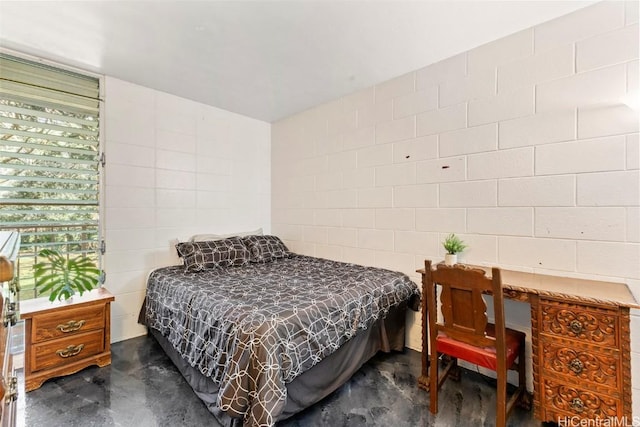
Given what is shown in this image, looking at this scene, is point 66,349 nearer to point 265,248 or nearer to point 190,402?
point 190,402

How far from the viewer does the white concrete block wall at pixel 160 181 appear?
2713mm

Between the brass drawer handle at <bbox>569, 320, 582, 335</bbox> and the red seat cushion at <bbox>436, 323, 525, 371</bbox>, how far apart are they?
13.7 inches

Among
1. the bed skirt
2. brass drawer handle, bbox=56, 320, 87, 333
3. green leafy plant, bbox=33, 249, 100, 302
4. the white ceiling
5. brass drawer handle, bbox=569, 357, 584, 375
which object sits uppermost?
the white ceiling

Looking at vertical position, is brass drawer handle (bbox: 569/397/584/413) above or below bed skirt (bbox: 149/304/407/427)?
above

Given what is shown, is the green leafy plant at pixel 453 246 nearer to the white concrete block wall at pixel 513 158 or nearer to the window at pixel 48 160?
the white concrete block wall at pixel 513 158

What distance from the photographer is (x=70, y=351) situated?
83.6 inches

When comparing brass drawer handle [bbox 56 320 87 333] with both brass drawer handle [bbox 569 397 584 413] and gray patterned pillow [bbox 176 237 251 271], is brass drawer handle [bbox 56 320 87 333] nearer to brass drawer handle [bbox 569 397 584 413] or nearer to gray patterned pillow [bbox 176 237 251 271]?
gray patterned pillow [bbox 176 237 251 271]

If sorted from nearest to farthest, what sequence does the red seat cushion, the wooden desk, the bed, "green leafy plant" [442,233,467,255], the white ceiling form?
1. the wooden desk
2. the bed
3. the red seat cushion
4. the white ceiling
5. "green leafy plant" [442,233,467,255]

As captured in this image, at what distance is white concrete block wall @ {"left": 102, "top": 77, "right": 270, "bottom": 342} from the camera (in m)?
2.71

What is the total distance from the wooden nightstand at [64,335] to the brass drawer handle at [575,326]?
10.1ft

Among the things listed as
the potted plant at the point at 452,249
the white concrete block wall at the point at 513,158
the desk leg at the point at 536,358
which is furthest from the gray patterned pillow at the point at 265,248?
the desk leg at the point at 536,358

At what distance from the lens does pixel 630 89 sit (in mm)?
1674

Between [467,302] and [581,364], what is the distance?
573 millimetres

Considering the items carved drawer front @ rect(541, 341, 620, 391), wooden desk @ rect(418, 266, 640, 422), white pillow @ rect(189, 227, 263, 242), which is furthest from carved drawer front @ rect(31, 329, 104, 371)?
carved drawer front @ rect(541, 341, 620, 391)
